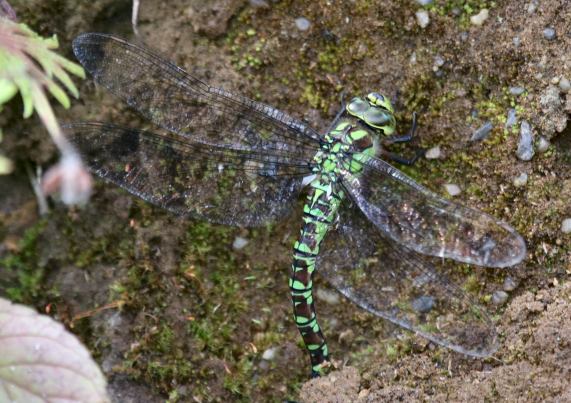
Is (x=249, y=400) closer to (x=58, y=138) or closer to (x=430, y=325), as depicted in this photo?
(x=430, y=325)

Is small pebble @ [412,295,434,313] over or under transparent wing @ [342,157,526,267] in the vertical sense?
under

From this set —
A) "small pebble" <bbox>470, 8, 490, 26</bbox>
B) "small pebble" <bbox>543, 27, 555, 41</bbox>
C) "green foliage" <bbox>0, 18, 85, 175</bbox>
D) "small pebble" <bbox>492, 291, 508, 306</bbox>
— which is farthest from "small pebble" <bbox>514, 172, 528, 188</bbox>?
"green foliage" <bbox>0, 18, 85, 175</bbox>

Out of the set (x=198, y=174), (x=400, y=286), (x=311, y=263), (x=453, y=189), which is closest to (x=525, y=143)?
(x=453, y=189)

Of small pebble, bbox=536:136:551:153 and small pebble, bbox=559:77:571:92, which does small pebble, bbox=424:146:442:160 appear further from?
small pebble, bbox=559:77:571:92

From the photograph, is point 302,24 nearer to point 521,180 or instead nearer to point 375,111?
point 375,111

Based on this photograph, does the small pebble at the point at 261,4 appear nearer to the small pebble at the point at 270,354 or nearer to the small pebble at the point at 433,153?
the small pebble at the point at 433,153

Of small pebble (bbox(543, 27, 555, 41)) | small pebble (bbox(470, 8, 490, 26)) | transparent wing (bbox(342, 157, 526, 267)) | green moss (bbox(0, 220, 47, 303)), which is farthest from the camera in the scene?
green moss (bbox(0, 220, 47, 303))

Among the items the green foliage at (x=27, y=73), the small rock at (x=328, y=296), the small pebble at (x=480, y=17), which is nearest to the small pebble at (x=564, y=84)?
the small pebble at (x=480, y=17)
